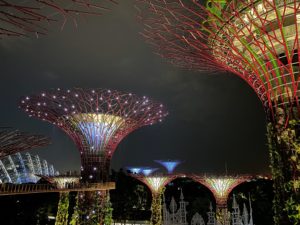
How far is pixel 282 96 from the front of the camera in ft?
23.2

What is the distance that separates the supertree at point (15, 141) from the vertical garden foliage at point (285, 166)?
31.0 feet

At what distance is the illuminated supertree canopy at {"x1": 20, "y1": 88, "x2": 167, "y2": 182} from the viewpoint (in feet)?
51.6

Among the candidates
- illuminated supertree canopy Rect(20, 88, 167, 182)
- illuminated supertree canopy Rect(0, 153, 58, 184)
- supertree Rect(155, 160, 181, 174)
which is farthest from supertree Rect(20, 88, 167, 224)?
illuminated supertree canopy Rect(0, 153, 58, 184)

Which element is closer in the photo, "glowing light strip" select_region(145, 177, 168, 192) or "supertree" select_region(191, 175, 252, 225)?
"supertree" select_region(191, 175, 252, 225)

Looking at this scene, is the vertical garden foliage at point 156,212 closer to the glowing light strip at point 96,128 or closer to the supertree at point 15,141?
the glowing light strip at point 96,128

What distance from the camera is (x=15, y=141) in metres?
12.1

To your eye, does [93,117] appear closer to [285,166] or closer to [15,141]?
[15,141]

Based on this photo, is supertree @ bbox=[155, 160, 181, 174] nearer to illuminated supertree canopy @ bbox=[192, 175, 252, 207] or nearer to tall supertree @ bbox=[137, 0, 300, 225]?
illuminated supertree canopy @ bbox=[192, 175, 252, 207]

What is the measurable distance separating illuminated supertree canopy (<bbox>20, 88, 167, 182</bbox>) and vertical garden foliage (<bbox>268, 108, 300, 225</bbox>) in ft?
33.8

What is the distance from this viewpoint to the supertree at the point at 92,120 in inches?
611

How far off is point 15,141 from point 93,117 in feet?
16.3

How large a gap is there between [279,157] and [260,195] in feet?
89.4

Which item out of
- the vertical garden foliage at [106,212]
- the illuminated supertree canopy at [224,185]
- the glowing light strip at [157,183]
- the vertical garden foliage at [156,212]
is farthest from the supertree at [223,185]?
the vertical garden foliage at [106,212]

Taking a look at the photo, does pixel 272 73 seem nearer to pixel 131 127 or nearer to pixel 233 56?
pixel 233 56
